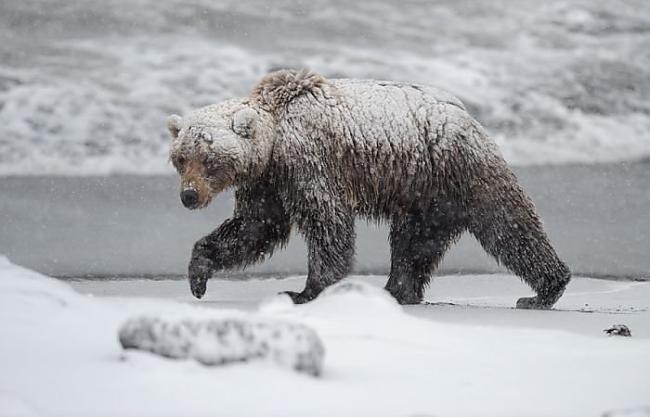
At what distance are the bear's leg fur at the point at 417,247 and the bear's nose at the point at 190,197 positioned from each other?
4.50ft

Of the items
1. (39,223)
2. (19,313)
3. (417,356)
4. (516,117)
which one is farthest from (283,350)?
(516,117)

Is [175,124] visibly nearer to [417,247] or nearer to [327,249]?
[327,249]

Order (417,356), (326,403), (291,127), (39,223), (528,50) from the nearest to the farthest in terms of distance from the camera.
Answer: (326,403) → (417,356) → (291,127) → (39,223) → (528,50)

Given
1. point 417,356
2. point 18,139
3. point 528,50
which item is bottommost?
point 18,139

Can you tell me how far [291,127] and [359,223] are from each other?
535cm

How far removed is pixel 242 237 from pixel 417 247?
1.16 meters

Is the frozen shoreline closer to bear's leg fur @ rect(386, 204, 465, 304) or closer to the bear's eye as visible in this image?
bear's leg fur @ rect(386, 204, 465, 304)

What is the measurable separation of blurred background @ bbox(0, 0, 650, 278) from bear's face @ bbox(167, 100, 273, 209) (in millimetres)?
2705

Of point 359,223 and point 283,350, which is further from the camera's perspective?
point 359,223

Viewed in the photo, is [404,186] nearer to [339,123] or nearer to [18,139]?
[339,123]

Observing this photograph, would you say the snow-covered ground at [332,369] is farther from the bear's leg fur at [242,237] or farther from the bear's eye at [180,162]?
the bear's leg fur at [242,237]

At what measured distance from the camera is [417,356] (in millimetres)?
4613

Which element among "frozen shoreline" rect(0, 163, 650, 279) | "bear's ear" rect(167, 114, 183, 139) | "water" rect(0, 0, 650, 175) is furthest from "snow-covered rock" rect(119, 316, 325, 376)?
"water" rect(0, 0, 650, 175)

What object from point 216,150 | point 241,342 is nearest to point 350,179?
point 216,150
